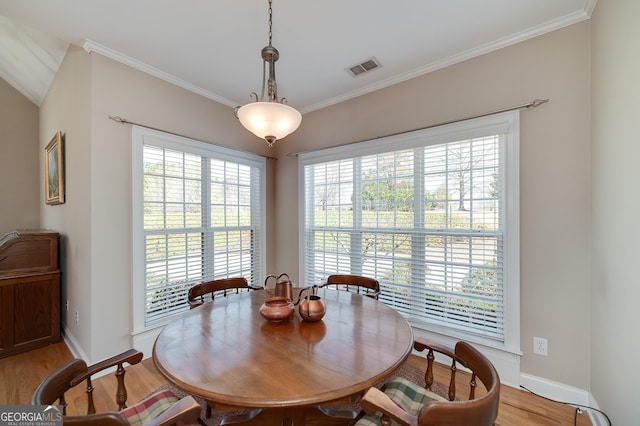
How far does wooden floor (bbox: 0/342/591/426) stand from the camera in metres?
1.74

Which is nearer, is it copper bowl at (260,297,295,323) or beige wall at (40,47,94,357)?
copper bowl at (260,297,295,323)

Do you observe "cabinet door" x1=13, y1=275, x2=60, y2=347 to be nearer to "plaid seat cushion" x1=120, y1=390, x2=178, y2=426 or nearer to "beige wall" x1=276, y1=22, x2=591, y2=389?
"plaid seat cushion" x1=120, y1=390, x2=178, y2=426

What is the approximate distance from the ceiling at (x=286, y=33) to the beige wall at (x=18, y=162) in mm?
1528

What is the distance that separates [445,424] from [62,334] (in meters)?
→ 3.84

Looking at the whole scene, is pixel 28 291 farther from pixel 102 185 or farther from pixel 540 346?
pixel 540 346

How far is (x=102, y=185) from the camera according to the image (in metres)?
2.23

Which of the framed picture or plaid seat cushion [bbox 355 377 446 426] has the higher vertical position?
the framed picture

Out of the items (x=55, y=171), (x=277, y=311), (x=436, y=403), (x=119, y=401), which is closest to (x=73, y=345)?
(x=55, y=171)

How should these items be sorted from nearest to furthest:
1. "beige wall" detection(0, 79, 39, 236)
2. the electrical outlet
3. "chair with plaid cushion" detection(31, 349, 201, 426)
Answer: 1. "chair with plaid cushion" detection(31, 349, 201, 426)
2. the electrical outlet
3. "beige wall" detection(0, 79, 39, 236)

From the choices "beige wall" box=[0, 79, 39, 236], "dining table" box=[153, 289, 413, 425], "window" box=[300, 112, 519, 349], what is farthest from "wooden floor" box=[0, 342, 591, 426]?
"beige wall" box=[0, 79, 39, 236]

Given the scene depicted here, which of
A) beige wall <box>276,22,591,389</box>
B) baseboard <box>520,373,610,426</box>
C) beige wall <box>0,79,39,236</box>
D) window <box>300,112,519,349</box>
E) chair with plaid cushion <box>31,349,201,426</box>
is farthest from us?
beige wall <box>0,79,39,236</box>

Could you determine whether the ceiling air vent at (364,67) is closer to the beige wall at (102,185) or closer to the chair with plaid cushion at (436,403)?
the beige wall at (102,185)

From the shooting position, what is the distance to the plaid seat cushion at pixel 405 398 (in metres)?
1.18

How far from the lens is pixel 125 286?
7.73ft
